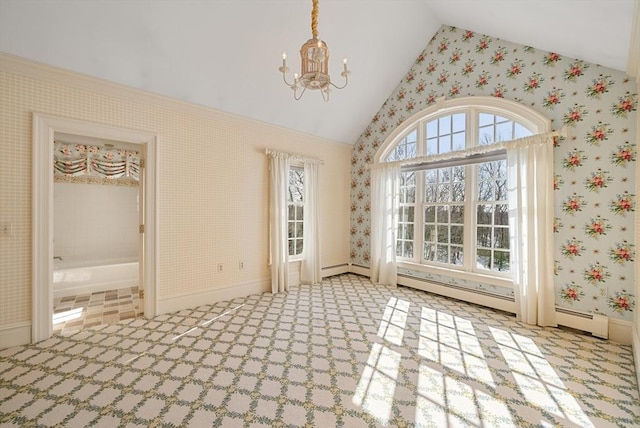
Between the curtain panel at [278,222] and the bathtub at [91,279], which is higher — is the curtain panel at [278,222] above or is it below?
above

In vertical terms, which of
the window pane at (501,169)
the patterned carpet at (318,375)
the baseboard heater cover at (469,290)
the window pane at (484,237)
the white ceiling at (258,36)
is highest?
the white ceiling at (258,36)

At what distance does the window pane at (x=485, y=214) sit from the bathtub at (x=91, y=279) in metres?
5.62

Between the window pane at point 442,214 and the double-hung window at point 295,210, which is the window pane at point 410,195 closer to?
the window pane at point 442,214

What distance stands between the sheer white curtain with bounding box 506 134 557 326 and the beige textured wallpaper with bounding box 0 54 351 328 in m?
3.01

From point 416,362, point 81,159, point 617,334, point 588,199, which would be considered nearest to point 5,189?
point 81,159

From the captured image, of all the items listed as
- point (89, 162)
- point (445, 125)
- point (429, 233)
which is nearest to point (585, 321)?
point (429, 233)

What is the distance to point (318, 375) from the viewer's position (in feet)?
7.00

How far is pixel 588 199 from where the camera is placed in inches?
117

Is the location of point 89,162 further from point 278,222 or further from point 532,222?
point 532,222

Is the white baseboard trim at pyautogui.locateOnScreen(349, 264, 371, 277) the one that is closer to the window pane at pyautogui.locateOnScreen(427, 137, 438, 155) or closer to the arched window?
the arched window

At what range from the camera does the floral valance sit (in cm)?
484

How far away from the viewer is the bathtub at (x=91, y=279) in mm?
4105

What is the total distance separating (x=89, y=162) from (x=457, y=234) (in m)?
6.54

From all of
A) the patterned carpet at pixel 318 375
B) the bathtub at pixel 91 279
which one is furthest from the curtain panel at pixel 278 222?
the bathtub at pixel 91 279
